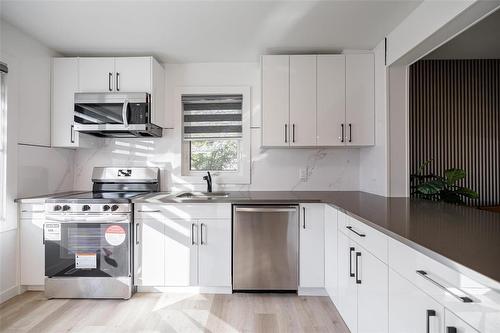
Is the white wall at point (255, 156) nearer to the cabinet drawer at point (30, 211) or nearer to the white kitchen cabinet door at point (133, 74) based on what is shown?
the white kitchen cabinet door at point (133, 74)

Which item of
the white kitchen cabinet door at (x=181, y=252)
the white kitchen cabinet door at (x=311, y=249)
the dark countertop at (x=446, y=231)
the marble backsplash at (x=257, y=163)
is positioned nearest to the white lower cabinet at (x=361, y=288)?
the dark countertop at (x=446, y=231)

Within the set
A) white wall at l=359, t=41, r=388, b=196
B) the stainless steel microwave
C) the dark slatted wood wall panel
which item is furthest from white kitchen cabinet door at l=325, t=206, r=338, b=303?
the stainless steel microwave

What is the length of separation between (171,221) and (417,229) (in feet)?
6.50

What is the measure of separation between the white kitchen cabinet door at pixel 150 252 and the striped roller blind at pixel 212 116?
44.6 inches

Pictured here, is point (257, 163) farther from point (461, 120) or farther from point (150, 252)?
point (461, 120)

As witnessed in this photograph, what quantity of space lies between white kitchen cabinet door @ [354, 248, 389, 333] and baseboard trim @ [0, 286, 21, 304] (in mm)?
2875

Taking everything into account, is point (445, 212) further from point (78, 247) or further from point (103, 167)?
point (103, 167)

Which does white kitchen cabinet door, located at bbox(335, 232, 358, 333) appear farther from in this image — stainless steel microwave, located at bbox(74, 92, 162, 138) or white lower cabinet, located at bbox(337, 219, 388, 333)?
stainless steel microwave, located at bbox(74, 92, 162, 138)

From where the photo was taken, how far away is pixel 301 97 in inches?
113

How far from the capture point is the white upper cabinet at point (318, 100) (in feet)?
9.33

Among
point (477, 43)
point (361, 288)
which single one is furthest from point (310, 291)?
point (477, 43)

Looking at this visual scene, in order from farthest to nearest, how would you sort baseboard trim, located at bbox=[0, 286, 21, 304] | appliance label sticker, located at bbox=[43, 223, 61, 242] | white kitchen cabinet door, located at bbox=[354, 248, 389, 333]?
appliance label sticker, located at bbox=[43, 223, 61, 242]
baseboard trim, located at bbox=[0, 286, 21, 304]
white kitchen cabinet door, located at bbox=[354, 248, 389, 333]


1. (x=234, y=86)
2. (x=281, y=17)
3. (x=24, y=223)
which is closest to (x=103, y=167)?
(x=24, y=223)

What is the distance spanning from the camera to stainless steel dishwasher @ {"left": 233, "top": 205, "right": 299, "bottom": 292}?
256cm
